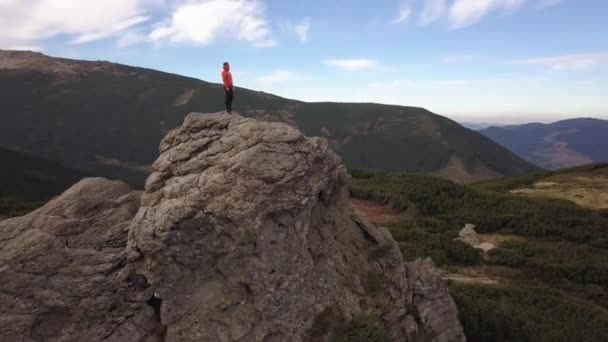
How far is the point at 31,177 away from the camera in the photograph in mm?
76062

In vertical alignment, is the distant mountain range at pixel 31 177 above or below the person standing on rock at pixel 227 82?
below

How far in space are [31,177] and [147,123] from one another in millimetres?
75285

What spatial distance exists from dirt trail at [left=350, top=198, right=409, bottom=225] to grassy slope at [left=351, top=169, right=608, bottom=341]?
1034 mm

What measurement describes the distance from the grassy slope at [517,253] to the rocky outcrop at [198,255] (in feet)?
28.2

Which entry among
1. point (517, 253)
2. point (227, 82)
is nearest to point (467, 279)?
point (517, 253)

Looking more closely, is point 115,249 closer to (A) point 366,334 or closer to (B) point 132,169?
(A) point 366,334

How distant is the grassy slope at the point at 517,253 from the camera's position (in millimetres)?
20172

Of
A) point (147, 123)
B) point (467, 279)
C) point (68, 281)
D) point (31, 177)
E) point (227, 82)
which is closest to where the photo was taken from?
point (68, 281)

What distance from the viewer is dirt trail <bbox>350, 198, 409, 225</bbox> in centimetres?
3959

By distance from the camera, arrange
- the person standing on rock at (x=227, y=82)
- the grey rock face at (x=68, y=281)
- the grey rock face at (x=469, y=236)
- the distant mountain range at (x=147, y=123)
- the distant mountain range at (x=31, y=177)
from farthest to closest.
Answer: the distant mountain range at (x=147, y=123), the distant mountain range at (x=31, y=177), the grey rock face at (x=469, y=236), the person standing on rock at (x=227, y=82), the grey rock face at (x=68, y=281)

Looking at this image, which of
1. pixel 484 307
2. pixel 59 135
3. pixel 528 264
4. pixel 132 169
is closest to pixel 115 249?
pixel 484 307

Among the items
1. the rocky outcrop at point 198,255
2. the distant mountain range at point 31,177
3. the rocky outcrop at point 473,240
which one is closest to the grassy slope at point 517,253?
the rocky outcrop at point 473,240

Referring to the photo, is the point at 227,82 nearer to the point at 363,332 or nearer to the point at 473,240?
the point at 363,332

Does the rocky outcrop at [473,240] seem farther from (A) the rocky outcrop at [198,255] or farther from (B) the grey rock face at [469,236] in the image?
(A) the rocky outcrop at [198,255]
